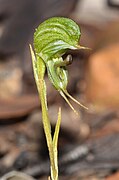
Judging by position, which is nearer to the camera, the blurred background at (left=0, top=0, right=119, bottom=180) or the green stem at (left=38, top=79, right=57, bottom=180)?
the green stem at (left=38, top=79, right=57, bottom=180)

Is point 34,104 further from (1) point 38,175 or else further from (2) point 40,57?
(2) point 40,57

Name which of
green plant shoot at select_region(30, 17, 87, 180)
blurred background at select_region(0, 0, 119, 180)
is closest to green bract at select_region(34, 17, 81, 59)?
green plant shoot at select_region(30, 17, 87, 180)

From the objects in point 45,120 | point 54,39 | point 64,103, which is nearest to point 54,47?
point 54,39

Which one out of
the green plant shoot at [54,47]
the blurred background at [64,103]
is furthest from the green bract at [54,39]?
the blurred background at [64,103]

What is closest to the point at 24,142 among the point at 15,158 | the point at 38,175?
the point at 15,158

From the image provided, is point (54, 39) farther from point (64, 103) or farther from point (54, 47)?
point (64, 103)

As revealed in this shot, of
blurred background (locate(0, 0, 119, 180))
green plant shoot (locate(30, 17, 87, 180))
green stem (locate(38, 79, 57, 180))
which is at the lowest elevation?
green stem (locate(38, 79, 57, 180))

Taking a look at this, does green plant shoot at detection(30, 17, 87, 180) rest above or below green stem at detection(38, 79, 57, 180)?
above

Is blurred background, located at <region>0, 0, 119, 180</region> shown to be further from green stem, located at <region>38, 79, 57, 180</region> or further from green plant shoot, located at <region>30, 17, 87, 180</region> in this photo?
green plant shoot, located at <region>30, 17, 87, 180</region>
